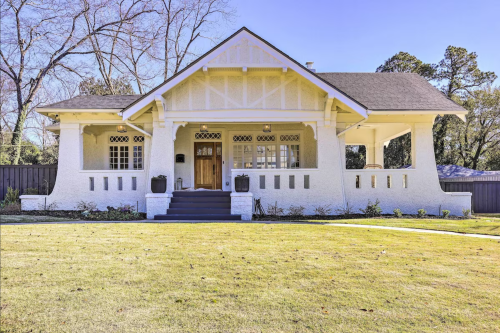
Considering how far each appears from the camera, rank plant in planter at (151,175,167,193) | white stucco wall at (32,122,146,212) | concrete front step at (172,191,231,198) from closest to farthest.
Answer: plant in planter at (151,175,167,193) < concrete front step at (172,191,231,198) < white stucco wall at (32,122,146,212)

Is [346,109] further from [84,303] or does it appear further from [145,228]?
[84,303]

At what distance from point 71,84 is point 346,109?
21175 millimetres

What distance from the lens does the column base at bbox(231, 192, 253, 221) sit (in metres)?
11.2

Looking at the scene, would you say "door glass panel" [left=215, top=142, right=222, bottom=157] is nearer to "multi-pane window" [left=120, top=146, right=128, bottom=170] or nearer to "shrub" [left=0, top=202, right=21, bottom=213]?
"multi-pane window" [left=120, top=146, right=128, bottom=170]

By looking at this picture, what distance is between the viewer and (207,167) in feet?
49.7

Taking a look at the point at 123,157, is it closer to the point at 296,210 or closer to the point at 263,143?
the point at 263,143

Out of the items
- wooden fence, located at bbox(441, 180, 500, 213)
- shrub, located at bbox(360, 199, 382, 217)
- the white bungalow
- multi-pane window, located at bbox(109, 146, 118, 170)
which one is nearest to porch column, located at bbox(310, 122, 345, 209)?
the white bungalow

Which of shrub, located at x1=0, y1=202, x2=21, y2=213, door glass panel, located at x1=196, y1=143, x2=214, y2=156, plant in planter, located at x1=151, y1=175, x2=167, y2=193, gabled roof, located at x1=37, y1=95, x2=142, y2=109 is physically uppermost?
gabled roof, located at x1=37, y1=95, x2=142, y2=109

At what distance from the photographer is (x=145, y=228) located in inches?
337

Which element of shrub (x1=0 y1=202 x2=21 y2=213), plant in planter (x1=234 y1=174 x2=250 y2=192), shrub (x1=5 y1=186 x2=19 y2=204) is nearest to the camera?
plant in planter (x1=234 y1=174 x2=250 y2=192)

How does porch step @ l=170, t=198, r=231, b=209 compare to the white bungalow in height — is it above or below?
below

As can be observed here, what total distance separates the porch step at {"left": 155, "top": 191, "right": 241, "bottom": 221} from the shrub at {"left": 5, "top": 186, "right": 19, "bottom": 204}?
675 centimetres

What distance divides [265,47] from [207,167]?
6060 mm

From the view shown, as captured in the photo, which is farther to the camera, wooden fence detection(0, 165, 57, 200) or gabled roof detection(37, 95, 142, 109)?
wooden fence detection(0, 165, 57, 200)
